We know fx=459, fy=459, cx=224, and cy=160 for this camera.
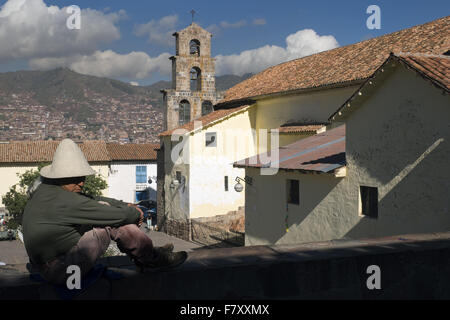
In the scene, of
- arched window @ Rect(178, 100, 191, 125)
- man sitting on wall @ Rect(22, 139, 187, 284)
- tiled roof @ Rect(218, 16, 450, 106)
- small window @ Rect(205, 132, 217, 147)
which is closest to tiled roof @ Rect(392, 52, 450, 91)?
tiled roof @ Rect(218, 16, 450, 106)

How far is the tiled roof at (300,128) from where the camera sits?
1905cm

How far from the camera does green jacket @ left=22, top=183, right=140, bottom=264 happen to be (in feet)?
10.3

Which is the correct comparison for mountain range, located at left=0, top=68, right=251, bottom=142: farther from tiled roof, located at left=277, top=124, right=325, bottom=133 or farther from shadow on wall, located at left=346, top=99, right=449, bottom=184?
shadow on wall, located at left=346, top=99, right=449, bottom=184

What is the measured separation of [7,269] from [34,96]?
19026cm

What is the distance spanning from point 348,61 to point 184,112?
1197 cm

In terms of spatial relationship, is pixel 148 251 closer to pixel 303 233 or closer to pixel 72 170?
pixel 72 170

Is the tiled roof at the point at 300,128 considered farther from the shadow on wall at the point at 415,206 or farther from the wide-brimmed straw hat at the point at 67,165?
the wide-brimmed straw hat at the point at 67,165

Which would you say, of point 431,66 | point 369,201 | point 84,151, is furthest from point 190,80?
point 431,66

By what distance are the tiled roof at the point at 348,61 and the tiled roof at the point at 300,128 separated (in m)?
1.69

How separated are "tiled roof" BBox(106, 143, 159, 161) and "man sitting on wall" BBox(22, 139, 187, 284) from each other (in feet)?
118

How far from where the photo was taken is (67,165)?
344 centimetres

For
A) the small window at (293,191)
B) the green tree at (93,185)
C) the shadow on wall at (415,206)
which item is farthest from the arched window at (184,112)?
the shadow on wall at (415,206)

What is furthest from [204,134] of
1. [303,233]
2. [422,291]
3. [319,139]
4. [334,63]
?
[422,291]
